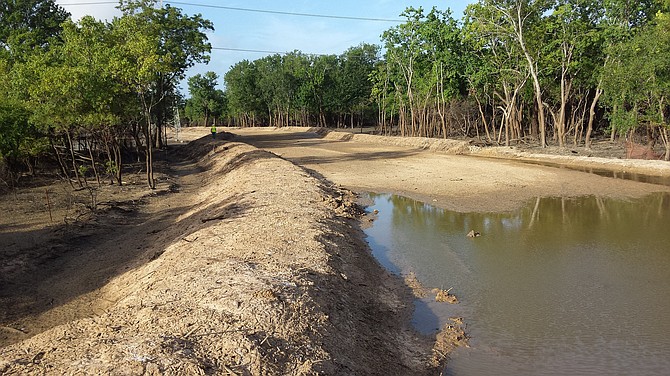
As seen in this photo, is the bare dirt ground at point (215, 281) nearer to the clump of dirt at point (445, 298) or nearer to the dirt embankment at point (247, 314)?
the dirt embankment at point (247, 314)

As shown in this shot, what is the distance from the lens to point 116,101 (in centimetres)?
1828

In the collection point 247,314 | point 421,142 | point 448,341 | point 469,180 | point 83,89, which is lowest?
point 448,341

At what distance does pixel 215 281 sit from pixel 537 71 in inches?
1241

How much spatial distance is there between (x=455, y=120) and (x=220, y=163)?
103ft

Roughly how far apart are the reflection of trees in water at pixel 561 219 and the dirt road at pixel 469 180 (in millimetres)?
833

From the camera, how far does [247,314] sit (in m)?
5.64

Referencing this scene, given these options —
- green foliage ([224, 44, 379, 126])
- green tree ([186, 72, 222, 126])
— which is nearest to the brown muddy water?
green foliage ([224, 44, 379, 126])

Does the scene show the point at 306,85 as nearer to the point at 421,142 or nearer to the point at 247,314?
the point at 421,142

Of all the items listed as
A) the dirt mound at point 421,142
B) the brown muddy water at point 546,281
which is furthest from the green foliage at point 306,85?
the brown muddy water at point 546,281

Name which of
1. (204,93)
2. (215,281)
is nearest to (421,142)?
(215,281)

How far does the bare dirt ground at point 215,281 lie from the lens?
15.8 ft

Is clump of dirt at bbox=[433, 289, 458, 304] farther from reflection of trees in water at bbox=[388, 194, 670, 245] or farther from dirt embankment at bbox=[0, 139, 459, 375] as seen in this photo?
reflection of trees in water at bbox=[388, 194, 670, 245]

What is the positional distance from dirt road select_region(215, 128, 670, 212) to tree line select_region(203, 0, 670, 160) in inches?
179

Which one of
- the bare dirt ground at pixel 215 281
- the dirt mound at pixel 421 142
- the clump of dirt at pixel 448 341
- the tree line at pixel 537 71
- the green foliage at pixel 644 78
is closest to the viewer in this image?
the bare dirt ground at pixel 215 281
